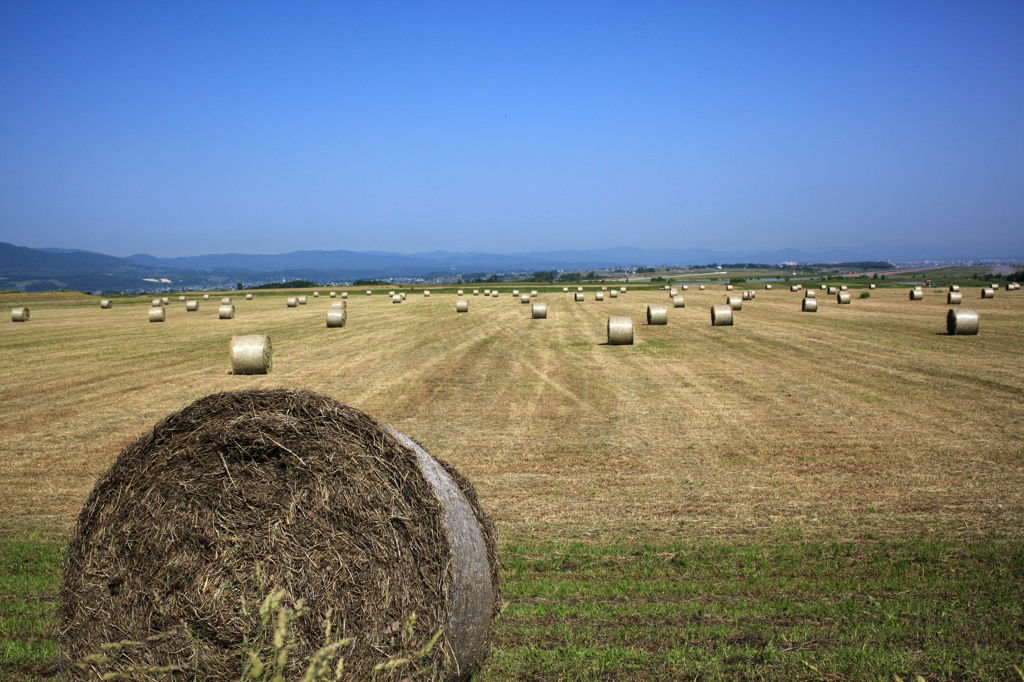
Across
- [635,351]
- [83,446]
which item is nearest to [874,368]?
[635,351]

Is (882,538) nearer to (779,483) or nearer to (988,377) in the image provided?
(779,483)

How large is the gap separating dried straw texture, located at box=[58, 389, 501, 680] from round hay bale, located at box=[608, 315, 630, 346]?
22774mm

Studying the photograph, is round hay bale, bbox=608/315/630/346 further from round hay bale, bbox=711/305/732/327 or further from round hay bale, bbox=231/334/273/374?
round hay bale, bbox=231/334/273/374

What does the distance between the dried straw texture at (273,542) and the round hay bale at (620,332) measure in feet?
74.7

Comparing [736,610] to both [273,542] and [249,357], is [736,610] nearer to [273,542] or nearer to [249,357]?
[273,542]

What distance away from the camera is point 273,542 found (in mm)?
4953

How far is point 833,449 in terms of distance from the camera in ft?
40.1

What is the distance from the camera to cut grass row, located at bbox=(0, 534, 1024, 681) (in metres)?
5.54

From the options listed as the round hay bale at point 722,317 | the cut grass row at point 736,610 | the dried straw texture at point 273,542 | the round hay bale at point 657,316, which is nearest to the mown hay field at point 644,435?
the cut grass row at point 736,610

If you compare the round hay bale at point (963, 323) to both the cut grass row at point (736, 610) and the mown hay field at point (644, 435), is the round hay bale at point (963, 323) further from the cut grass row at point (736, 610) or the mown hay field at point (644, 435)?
the cut grass row at point (736, 610)

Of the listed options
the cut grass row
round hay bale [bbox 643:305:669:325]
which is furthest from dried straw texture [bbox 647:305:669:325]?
the cut grass row

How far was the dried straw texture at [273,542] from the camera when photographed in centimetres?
472

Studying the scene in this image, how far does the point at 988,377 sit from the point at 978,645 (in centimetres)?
1571

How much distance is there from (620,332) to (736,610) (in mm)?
21562
